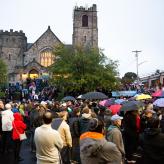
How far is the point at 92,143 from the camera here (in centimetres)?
611

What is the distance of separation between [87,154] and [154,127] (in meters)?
1.37

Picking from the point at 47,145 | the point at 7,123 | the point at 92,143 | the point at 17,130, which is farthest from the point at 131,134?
the point at 92,143

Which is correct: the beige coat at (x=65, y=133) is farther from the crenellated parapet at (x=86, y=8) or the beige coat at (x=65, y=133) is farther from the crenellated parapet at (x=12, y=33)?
the crenellated parapet at (x=12, y=33)

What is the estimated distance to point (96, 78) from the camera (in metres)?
46.6

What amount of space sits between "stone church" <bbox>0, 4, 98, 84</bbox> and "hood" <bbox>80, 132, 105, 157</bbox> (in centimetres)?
7004

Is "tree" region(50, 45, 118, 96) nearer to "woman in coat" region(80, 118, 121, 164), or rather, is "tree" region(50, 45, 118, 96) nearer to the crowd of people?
the crowd of people

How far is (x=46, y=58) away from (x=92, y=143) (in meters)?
74.4

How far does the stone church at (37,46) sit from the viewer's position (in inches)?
3041

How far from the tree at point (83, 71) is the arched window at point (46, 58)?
95.6ft

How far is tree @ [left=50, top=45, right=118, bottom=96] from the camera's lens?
154ft

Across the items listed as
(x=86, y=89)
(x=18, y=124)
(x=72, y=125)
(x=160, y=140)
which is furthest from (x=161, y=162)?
(x=86, y=89)

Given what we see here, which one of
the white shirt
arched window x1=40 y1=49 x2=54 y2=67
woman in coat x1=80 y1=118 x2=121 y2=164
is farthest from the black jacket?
arched window x1=40 y1=49 x2=54 y2=67

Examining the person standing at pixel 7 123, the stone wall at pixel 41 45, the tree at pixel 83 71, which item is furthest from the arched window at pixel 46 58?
the person standing at pixel 7 123

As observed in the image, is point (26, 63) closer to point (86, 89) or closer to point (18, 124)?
point (86, 89)
